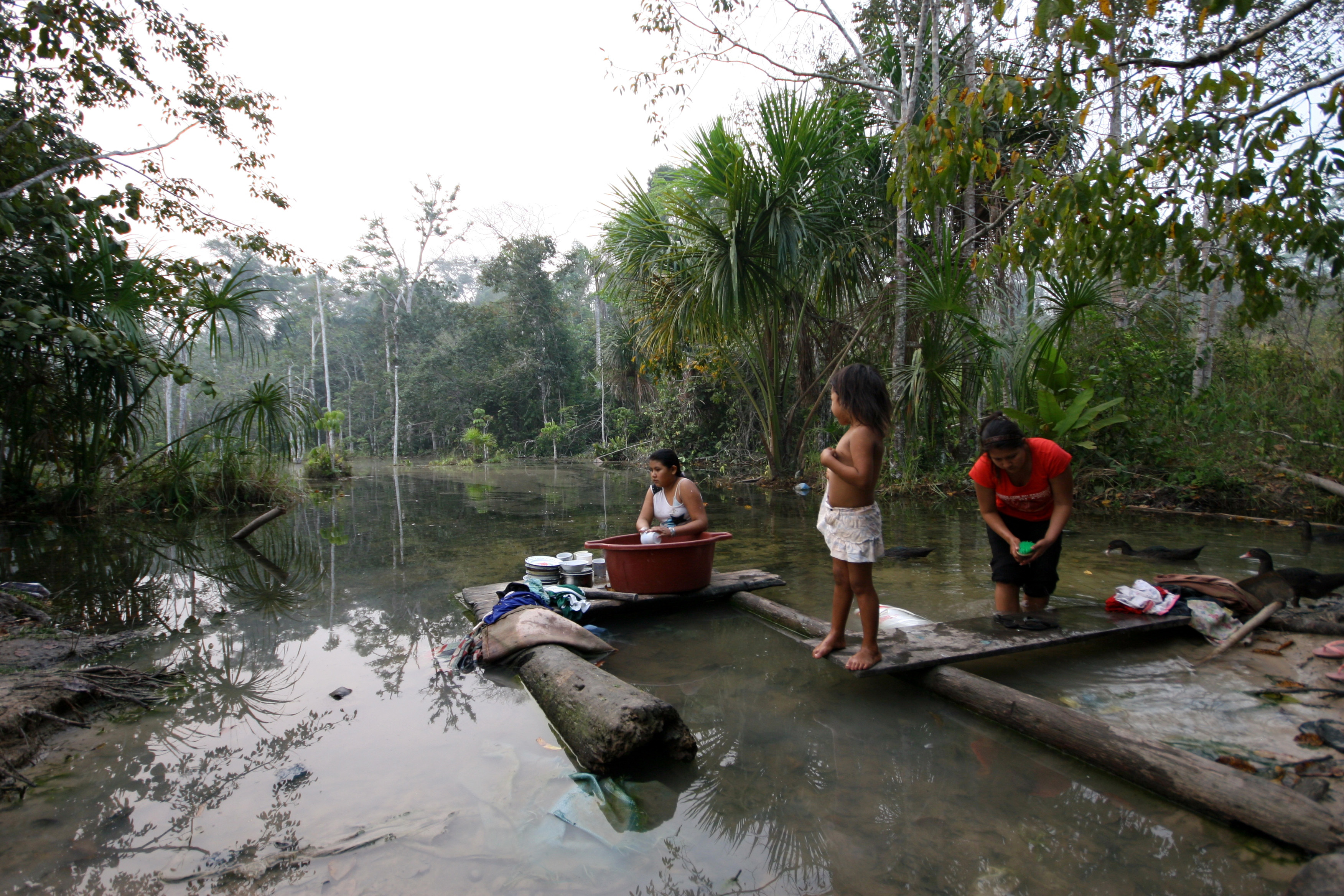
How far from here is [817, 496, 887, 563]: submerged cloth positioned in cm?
321

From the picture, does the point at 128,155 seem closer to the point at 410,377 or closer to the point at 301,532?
the point at 301,532

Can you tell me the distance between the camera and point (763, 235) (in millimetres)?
9688

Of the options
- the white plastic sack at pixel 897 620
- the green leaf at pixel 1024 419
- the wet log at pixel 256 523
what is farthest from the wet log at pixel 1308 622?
the wet log at pixel 256 523

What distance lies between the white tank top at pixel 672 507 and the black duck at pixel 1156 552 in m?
3.71

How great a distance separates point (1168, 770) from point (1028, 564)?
1721 mm

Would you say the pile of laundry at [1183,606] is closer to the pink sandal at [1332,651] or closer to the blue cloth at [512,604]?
the pink sandal at [1332,651]

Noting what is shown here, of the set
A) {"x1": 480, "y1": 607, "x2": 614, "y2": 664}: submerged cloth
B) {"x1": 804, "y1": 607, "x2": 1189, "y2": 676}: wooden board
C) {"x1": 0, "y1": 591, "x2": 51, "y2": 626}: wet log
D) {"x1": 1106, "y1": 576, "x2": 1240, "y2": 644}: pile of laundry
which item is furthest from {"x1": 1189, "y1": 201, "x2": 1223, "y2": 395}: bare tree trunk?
{"x1": 0, "y1": 591, "x2": 51, "y2": 626}: wet log

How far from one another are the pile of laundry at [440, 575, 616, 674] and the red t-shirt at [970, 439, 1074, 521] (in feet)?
7.56

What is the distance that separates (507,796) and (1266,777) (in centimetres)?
252

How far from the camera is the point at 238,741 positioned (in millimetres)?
2910

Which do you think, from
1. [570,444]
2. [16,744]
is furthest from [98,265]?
[570,444]

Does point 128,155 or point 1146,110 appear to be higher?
point 128,155

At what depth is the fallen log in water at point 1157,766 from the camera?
6.40ft

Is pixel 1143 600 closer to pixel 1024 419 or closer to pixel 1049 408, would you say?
pixel 1024 419
